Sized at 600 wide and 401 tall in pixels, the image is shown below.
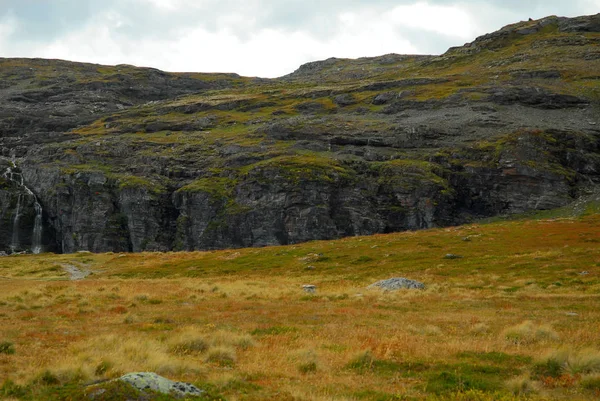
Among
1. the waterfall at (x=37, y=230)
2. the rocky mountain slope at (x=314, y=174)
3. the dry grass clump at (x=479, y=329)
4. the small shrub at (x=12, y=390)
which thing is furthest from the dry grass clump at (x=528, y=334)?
the waterfall at (x=37, y=230)

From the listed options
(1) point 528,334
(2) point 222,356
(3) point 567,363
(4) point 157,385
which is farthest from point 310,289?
(4) point 157,385

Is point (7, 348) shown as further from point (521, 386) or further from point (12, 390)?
point (521, 386)

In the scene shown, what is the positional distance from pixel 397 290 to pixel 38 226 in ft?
368

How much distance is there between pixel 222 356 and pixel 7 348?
Answer: 7648 mm

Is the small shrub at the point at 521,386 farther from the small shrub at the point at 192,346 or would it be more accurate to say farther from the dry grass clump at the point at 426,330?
the small shrub at the point at 192,346

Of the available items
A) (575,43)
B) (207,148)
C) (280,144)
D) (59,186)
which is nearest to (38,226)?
(59,186)

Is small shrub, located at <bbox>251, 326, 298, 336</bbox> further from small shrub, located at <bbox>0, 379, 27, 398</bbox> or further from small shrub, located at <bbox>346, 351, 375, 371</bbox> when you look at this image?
small shrub, located at <bbox>0, 379, 27, 398</bbox>

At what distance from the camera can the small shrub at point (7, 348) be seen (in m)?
17.6

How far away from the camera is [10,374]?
47.6 feet

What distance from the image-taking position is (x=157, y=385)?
11.4 meters

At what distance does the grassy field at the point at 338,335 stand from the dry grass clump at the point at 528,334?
2.8 inches

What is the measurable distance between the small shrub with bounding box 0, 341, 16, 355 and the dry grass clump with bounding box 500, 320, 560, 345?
713 inches

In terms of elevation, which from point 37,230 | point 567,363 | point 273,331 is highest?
point 567,363

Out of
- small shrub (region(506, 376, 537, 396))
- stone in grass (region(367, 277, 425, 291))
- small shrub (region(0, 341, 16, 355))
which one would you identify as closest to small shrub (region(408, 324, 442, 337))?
small shrub (region(506, 376, 537, 396))
